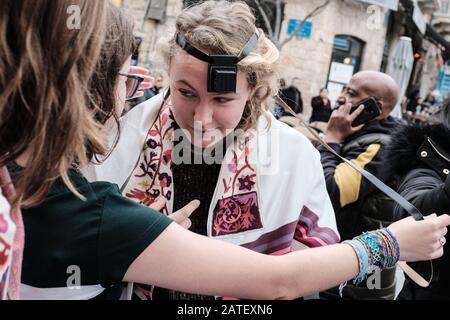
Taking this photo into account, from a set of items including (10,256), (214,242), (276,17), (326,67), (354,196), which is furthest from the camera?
(326,67)

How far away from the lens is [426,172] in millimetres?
1736

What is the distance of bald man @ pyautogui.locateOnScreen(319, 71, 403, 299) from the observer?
2201mm

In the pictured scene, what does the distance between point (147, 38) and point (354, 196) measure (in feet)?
31.3

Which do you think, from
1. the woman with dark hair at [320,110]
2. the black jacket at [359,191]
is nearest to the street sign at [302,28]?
the woman with dark hair at [320,110]

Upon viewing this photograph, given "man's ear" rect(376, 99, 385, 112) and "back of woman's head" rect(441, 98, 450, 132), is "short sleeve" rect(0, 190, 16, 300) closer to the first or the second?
"back of woman's head" rect(441, 98, 450, 132)

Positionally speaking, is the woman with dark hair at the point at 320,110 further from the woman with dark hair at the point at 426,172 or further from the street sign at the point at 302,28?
the woman with dark hair at the point at 426,172

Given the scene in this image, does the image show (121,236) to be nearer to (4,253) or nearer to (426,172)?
(4,253)

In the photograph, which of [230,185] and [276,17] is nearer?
[230,185]

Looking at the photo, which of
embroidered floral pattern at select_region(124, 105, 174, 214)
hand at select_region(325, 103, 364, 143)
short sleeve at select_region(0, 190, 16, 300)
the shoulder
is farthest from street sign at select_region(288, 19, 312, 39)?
short sleeve at select_region(0, 190, 16, 300)

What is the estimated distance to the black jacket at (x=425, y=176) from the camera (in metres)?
1.54

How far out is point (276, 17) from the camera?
35.2ft

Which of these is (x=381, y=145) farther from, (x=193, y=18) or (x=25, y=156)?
(x=25, y=156)

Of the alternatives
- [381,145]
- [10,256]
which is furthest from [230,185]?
[381,145]

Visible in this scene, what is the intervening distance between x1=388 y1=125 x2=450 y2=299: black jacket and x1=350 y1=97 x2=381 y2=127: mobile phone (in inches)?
20.2
